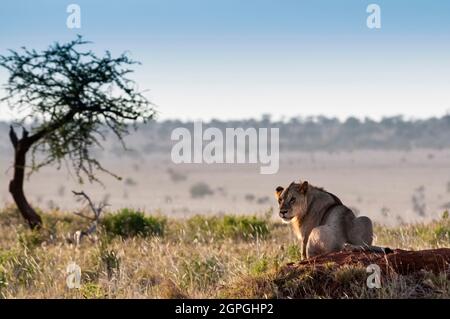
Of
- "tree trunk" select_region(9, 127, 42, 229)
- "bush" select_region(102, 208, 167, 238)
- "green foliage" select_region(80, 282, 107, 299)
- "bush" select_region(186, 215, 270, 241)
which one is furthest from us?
"tree trunk" select_region(9, 127, 42, 229)

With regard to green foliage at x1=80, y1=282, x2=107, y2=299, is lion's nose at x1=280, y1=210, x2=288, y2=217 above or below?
above

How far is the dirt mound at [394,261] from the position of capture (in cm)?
982

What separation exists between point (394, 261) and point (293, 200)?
1.71 m

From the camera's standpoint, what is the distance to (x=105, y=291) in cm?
1145

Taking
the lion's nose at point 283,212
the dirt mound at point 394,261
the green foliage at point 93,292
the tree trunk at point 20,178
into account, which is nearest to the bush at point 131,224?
the tree trunk at point 20,178

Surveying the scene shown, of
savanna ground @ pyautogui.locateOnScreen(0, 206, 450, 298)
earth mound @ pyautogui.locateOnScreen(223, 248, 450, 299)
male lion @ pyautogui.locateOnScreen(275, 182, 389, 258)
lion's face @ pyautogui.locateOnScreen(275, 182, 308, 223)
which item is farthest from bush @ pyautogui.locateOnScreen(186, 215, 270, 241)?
earth mound @ pyautogui.locateOnScreen(223, 248, 450, 299)

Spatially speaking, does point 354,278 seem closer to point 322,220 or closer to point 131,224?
point 322,220

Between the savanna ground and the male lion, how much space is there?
692 millimetres

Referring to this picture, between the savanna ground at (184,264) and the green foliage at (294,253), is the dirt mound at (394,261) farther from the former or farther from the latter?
the green foliage at (294,253)

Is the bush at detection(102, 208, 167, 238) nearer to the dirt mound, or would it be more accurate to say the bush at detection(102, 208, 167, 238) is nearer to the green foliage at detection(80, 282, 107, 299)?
the green foliage at detection(80, 282, 107, 299)

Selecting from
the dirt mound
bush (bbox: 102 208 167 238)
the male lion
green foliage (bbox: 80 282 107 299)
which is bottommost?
green foliage (bbox: 80 282 107 299)

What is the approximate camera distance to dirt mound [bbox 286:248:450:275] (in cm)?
982

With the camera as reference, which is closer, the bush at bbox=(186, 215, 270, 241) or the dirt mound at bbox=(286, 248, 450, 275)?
the dirt mound at bbox=(286, 248, 450, 275)

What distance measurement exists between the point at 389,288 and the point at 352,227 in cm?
179
